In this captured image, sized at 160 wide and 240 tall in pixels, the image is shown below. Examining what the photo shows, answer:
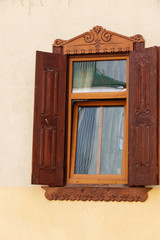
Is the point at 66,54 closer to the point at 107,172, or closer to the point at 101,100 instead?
the point at 101,100

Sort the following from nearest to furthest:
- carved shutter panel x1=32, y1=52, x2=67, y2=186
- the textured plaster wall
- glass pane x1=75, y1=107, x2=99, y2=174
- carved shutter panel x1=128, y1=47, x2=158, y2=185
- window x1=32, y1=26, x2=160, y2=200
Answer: carved shutter panel x1=128, y1=47, x2=158, y2=185 < window x1=32, y1=26, x2=160, y2=200 < carved shutter panel x1=32, y1=52, x2=67, y2=186 < glass pane x1=75, y1=107, x2=99, y2=174 < the textured plaster wall

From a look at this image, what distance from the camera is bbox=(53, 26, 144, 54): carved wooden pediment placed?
9.16 m

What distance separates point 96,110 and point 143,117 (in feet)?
2.08

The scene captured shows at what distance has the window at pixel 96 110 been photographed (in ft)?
29.1

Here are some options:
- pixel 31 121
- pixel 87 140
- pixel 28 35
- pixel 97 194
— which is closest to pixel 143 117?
pixel 87 140

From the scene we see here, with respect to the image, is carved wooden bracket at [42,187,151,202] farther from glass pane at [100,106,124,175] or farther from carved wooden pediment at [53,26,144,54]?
carved wooden pediment at [53,26,144,54]

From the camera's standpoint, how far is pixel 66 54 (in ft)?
30.4

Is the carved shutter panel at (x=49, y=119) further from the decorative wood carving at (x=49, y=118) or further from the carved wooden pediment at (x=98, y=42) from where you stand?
the carved wooden pediment at (x=98, y=42)

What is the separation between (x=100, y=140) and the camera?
9156 millimetres

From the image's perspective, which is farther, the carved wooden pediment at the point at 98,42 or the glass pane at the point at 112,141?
the carved wooden pediment at the point at 98,42

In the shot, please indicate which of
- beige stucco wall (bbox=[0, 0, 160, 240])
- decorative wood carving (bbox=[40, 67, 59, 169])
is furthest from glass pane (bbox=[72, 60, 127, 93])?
beige stucco wall (bbox=[0, 0, 160, 240])

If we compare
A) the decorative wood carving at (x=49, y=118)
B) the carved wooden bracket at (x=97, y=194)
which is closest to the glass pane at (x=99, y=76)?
the decorative wood carving at (x=49, y=118)

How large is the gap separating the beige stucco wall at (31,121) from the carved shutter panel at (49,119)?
0.23m

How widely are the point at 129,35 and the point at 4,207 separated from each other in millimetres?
2270
